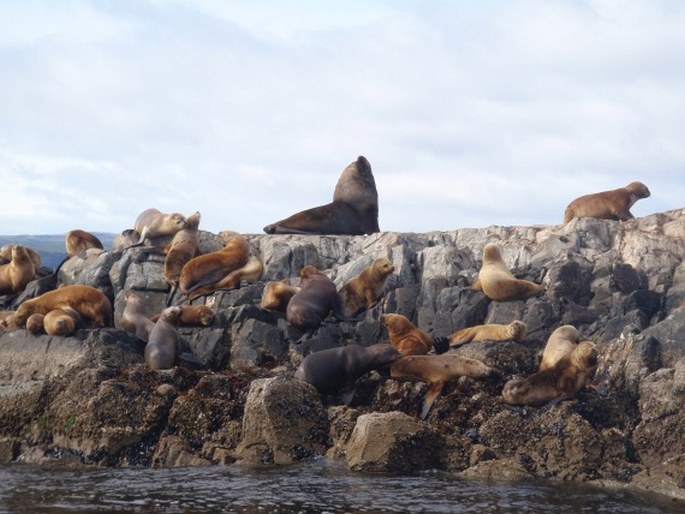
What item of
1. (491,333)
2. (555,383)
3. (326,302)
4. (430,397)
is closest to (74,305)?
(326,302)

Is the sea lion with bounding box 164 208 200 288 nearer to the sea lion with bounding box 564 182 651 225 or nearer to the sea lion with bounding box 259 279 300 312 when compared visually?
the sea lion with bounding box 259 279 300 312

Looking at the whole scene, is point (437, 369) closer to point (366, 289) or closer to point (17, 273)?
point (366, 289)

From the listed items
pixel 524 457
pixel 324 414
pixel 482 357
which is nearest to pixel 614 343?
pixel 482 357

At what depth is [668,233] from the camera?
18406 mm

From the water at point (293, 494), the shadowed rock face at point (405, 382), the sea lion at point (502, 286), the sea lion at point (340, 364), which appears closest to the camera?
the water at point (293, 494)

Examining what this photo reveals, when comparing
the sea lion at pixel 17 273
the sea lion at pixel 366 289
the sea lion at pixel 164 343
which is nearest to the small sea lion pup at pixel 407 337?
the sea lion at pixel 366 289

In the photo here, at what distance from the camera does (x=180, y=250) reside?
19.2 m

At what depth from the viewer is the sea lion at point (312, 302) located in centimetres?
1636

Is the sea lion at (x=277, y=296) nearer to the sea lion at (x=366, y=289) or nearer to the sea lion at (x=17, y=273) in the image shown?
the sea lion at (x=366, y=289)

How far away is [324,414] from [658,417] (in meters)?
3.92

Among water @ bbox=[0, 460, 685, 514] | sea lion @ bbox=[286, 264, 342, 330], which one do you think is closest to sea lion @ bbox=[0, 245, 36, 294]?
sea lion @ bbox=[286, 264, 342, 330]

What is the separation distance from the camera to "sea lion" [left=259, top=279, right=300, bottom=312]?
56.2 ft

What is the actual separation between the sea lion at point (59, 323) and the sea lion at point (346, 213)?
6.05 metres

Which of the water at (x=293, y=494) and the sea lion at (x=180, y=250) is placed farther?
the sea lion at (x=180, y=250)
